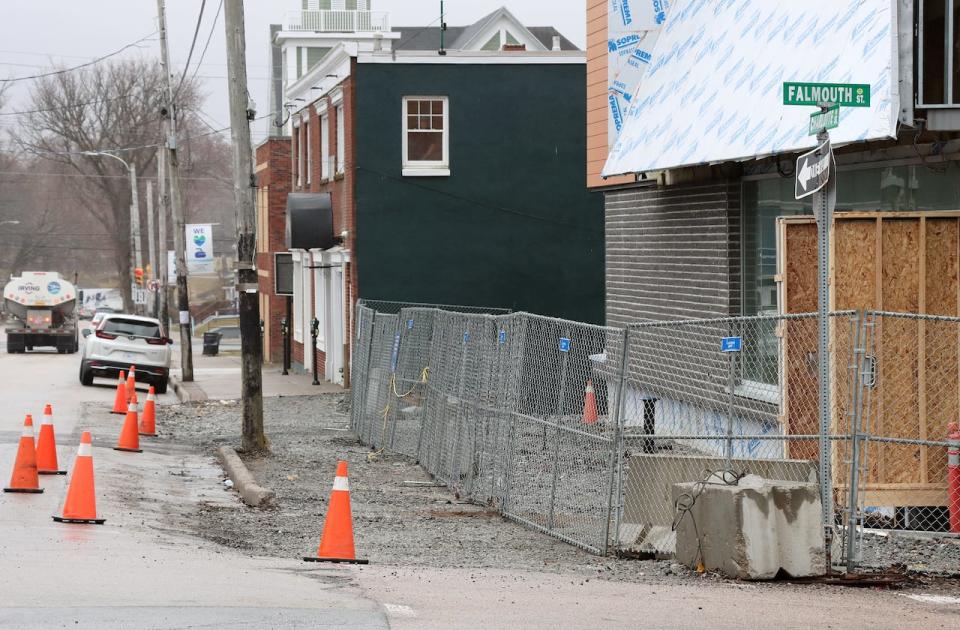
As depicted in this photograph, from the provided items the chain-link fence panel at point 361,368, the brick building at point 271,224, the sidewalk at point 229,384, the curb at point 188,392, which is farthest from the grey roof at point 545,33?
the chain-link fence panel at point 361,368

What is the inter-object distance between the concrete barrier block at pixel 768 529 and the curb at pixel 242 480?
5.47m

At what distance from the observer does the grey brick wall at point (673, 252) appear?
585 inches

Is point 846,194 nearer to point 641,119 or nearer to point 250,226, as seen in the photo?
point 641,119

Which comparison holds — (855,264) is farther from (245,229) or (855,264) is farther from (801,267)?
(245,229)

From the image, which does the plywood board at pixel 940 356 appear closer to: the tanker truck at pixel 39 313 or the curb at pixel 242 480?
the curb at pixel 242 480

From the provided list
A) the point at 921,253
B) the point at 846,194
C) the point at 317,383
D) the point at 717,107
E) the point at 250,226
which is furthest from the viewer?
the point at 317,383

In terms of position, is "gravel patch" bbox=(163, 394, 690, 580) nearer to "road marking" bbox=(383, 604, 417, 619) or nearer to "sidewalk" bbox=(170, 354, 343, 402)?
"road marking" bbox=(383, 604, 417, 619)

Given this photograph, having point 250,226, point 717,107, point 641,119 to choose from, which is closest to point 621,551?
point 717,107

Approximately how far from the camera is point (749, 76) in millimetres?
13414

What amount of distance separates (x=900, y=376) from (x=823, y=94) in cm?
323

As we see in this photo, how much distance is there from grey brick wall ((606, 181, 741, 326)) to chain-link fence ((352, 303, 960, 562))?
522 millimetres

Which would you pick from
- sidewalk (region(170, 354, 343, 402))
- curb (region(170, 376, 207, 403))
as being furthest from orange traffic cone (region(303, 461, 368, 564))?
sidewalk (region(170, 354, 343, 402))

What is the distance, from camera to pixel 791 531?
29.6 feet

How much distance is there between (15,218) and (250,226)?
8546 cm
